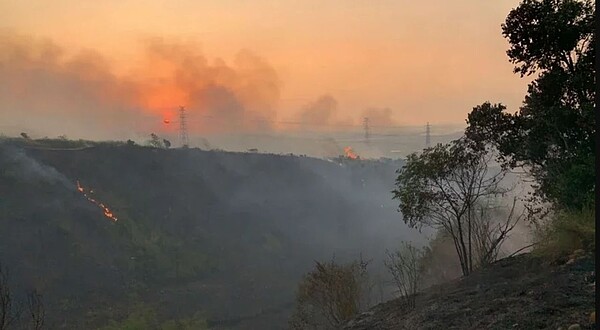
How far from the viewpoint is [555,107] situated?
1141cm

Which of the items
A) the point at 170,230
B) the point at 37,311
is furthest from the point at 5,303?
the point at 170,230

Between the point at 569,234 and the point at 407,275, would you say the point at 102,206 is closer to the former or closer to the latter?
the point at 407,275

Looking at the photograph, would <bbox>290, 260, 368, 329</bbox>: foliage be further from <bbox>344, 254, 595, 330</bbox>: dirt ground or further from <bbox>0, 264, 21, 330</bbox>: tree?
<bbox>0, 264, 21, 330</bbox>: tree

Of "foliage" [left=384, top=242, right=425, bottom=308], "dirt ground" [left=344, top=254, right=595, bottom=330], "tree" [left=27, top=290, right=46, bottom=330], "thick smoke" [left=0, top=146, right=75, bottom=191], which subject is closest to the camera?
"dirt ground" [left=344, top=254, right=595, bottom=330]

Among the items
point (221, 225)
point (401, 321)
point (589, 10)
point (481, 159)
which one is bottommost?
point (221, 225)

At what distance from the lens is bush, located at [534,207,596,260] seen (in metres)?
9.02

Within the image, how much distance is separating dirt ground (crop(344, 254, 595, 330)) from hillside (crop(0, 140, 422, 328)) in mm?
23995

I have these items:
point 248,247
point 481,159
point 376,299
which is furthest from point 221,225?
point 481,159

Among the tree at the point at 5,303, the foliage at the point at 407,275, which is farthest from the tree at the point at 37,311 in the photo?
the foliage at the point at 407,275

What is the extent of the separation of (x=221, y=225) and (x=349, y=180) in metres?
43.9

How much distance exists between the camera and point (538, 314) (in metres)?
6.90

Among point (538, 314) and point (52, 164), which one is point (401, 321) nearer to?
point (538, 314)

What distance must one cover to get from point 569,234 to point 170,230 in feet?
171

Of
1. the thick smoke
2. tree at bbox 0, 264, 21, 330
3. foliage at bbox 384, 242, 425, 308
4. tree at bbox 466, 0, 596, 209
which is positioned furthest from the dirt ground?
the thick smoke
